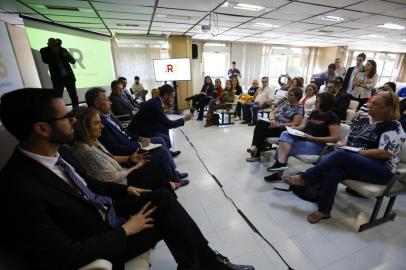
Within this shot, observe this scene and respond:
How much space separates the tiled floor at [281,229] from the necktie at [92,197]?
2.04 ft

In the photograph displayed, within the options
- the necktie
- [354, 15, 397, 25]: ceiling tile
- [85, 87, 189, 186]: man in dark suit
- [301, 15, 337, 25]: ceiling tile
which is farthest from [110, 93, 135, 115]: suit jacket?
[354, 15, 397, 25]: ceiling tile

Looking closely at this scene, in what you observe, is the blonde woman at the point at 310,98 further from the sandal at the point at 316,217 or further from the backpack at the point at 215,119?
the backpack at the point at 215,119

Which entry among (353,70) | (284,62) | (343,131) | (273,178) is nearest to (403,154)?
(343,131)

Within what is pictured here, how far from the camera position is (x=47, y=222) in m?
0.71

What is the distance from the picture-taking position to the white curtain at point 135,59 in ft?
23.7

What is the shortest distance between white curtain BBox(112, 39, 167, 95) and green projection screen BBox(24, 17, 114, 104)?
79cm

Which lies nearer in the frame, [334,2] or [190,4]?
[334,2]

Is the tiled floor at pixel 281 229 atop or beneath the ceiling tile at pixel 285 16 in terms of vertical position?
beneath

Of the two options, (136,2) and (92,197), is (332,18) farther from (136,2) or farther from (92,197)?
(92,197)

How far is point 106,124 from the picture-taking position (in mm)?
1853

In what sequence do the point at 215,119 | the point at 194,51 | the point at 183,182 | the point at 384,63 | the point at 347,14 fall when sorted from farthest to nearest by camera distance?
the point at 384,63
the point at 194,51
the point at 215,119
the point at 347,14
the point at 183,182

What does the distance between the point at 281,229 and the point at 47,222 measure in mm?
1696

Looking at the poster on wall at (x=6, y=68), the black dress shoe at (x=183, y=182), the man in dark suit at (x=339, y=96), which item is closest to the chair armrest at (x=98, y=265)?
the black dress shoe at (x=183, y=182)

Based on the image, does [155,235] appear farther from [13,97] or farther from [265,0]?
[265,0]
